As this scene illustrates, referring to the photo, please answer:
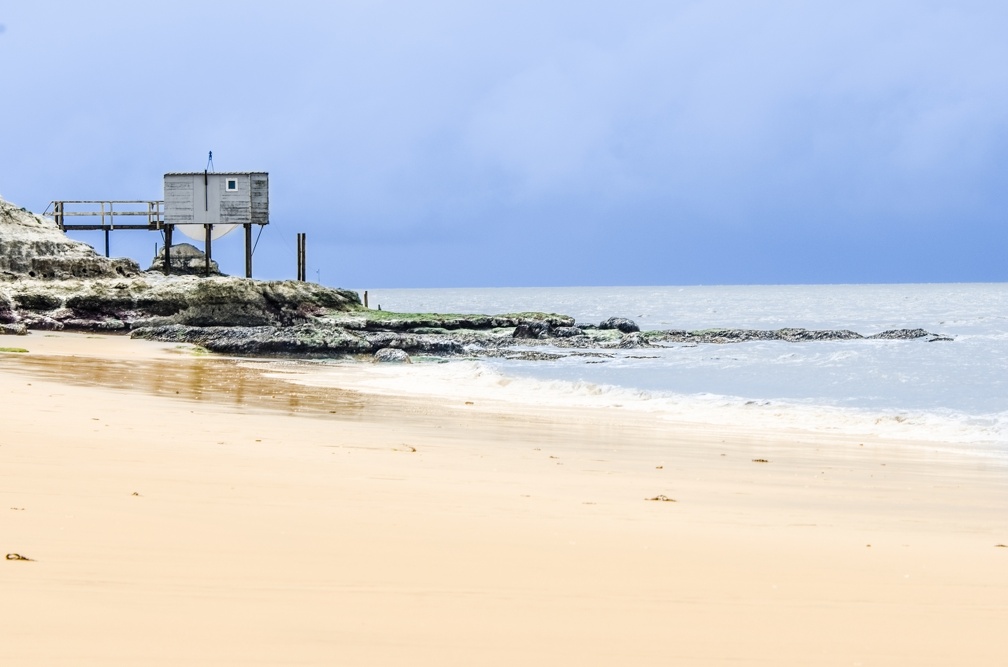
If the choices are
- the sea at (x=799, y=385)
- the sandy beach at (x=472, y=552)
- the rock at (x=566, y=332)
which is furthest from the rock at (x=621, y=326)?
the sandy beach at (x=472, y=552)

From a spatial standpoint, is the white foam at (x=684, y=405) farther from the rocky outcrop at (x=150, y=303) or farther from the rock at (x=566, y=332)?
the rock at (x=566, y=332)

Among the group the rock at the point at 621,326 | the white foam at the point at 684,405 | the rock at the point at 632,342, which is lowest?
the white foam at the point at 684,405

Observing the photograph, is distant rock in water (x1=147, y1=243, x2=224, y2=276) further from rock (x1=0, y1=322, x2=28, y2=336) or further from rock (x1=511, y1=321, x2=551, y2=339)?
rock (x1=0, y1=322, x2=28, y2=336)

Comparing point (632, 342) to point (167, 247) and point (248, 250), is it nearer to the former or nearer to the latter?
point (248, 250)

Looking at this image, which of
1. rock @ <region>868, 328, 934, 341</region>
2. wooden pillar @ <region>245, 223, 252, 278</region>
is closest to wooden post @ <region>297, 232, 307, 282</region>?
wooden pillar @ <region>245, 223, 252, 278</region>

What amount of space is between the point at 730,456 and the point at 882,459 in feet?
4.25

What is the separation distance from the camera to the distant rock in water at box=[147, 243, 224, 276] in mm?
42062

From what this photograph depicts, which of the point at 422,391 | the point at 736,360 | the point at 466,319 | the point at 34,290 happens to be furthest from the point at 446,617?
the point at 466,319

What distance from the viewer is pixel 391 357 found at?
22.7 m

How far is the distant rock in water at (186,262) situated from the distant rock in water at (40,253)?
8519 millimetres

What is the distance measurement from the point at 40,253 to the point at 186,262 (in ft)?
39.2

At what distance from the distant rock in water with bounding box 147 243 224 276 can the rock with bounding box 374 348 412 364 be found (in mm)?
20647

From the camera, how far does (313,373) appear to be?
1797cm

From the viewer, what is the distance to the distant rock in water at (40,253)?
30688mm
